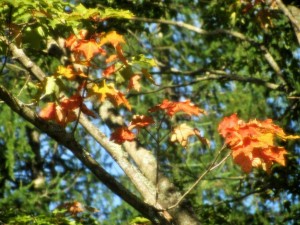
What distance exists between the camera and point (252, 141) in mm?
2244

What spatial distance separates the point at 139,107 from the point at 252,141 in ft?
24.6

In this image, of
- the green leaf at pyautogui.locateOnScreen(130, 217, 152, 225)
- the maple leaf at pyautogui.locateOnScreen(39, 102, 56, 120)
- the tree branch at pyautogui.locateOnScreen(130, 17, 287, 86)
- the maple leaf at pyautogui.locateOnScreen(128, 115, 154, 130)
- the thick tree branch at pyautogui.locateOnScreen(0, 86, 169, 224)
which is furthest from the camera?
the tree branch at pyautogui.locateOnScreen(130, 17, 287, 86)

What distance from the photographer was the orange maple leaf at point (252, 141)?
225 centimetres

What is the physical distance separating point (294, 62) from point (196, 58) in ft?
22.4

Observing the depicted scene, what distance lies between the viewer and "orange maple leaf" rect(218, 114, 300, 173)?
2248 mm

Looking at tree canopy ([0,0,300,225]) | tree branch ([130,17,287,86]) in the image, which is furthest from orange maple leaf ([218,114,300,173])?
tree branch ([130,17,287,86])

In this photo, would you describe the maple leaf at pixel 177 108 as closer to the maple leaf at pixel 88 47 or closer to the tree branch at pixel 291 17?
the maple leaf at pixel 88 47

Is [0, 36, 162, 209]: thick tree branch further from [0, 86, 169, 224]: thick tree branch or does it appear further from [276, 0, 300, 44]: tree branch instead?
[276, 0, 300, 44]: tree branch

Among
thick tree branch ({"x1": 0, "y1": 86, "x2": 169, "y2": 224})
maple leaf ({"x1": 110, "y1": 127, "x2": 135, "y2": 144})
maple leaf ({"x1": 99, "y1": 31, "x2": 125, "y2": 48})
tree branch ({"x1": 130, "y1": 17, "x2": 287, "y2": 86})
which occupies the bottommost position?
thick tree branch ({"x1": 0, "y1": 86, "x2": 169, "y2": 224})

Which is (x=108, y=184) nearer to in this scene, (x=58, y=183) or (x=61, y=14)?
(x=61, y=14)

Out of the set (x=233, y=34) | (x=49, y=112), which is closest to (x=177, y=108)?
(x=49, y=112)

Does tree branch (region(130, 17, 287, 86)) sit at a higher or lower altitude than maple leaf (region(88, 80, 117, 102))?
higher

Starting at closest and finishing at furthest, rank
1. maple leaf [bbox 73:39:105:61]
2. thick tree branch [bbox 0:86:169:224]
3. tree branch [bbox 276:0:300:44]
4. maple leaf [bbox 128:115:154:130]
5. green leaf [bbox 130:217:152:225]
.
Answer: thick tree branch [bbox 0:86:169:224] → maple leaf [bbox 73:39:105:61] → maple leaf [bbox 128:115:154:130] → green leaf [bbox 130:217:152:225] → tree branch [bbox 276:0:300:44]

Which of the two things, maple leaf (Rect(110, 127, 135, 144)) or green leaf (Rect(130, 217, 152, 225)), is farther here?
green leaf (Rect(130, 217, 152, 225))
